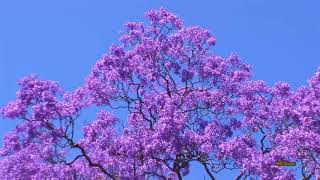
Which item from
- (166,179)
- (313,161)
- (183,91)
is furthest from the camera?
(183,91)

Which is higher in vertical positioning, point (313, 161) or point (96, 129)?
point (96, 129)

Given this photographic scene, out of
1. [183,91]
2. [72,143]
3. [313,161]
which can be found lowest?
[313,161]

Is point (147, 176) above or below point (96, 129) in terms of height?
below

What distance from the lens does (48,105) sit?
26.2 meters

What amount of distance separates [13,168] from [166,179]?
5.45 m

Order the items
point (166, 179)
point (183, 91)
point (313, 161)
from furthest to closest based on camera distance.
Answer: point (183, 91), point (166, 179), point (313, 161)

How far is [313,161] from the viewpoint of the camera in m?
24.7

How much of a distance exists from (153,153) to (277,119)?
5633mm

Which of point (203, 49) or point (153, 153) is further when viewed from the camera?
point (203, 49)

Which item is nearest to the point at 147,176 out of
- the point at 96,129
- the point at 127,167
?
the point at 127,167

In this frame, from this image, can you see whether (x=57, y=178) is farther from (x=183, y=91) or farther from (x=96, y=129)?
(x=183, y=91)

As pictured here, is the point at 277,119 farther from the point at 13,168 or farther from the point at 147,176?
the point at 13,168

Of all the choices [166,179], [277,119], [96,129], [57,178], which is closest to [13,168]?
Result: [57,178]

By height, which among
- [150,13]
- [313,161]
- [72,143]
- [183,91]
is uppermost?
[150,13]
